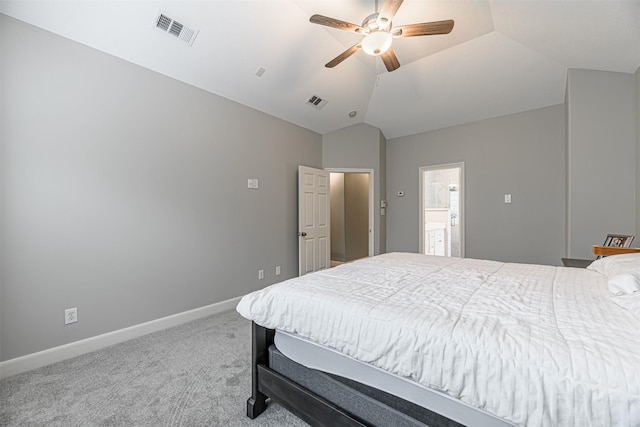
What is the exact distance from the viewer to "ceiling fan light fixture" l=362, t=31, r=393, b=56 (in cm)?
217

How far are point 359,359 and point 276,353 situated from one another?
0.58 m

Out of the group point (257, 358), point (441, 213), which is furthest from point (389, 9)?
point (441, 213)

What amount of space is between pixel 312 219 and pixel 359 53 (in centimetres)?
245

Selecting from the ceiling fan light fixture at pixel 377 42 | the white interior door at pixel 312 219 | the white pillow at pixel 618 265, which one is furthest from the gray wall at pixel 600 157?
Answer: the white interior door at pixel 312 219

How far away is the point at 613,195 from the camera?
2822 mm

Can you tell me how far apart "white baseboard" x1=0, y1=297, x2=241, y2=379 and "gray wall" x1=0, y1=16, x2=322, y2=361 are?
5cm

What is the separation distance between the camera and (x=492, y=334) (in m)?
0.95

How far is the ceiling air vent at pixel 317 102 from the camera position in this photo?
12.7 ft

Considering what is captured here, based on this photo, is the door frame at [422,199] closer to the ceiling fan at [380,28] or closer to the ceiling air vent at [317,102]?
the ceiling air vent at [317,102]

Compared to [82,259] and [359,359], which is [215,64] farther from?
[359,359]

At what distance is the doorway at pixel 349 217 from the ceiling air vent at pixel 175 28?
178 inches

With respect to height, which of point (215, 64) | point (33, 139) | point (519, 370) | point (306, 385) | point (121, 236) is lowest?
point (306, 385)

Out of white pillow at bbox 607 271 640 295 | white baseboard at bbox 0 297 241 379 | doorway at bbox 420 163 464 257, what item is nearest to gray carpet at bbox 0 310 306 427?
white baseboard at bbox 0 297 241 379

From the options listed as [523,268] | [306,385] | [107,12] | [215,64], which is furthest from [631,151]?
[107,12]
